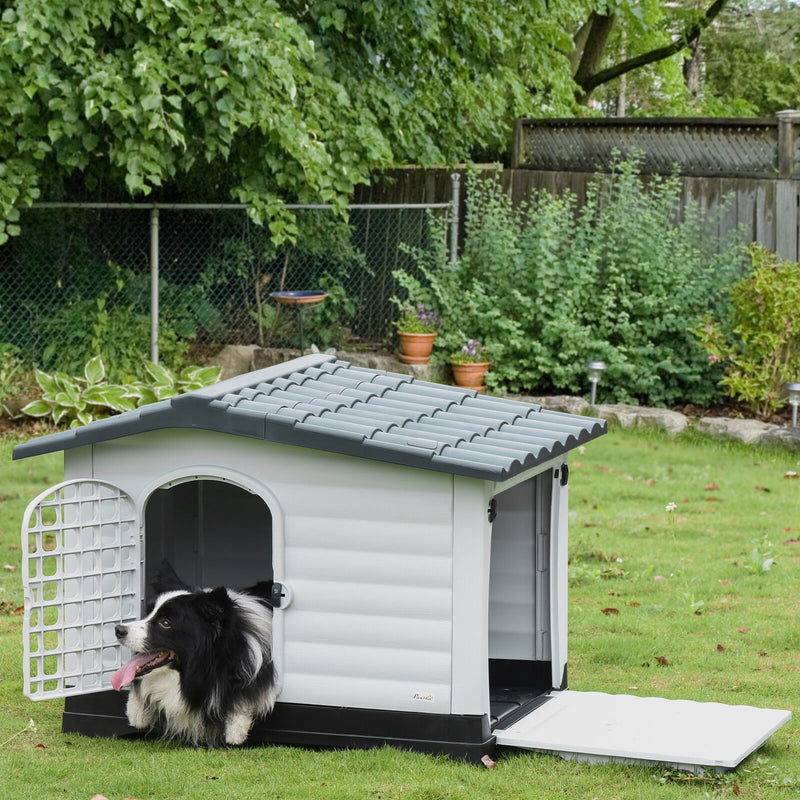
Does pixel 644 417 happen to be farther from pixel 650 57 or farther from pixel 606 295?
pixel 650 57

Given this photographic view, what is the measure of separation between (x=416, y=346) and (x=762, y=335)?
11.2 feet

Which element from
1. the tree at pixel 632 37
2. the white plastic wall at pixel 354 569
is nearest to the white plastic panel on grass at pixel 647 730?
the white plastic wall at pixel 354 569

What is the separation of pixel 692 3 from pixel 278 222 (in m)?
15.2

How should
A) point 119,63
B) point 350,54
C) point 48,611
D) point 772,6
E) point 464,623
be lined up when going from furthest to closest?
point 772,6, point 350,54, point 119,63, point 48,611, point 464,623

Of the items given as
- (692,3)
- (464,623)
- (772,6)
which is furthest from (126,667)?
(772,6)

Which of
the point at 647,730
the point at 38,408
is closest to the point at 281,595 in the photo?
the point at 647,730

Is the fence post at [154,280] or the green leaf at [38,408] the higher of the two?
the fence post at [154,280]

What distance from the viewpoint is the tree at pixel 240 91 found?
1013 cm

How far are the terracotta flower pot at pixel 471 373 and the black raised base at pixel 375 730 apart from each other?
7862 mm

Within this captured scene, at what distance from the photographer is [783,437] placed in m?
11.0

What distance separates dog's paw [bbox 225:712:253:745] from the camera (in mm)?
4773

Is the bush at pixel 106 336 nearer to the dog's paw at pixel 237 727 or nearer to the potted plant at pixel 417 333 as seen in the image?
the potted plant at pixel 417 333

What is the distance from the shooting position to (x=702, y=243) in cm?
1266

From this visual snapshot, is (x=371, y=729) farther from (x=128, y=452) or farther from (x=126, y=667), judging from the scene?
(x=128, y=452)
